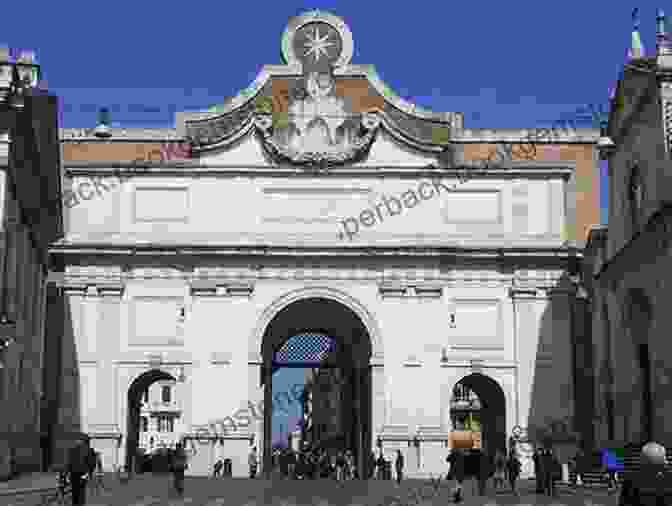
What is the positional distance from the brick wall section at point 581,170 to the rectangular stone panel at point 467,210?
1.57 metres

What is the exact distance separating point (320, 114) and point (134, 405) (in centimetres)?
1303

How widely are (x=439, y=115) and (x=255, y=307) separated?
10014 mm

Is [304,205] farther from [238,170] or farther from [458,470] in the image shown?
[458,470]

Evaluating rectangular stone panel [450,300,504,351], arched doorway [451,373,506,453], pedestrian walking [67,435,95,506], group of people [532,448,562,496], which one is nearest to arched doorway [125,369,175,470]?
rectangular stone panel [450,300,504,351]

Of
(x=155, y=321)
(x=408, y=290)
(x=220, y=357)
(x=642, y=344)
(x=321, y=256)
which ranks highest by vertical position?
(x=321, y=256)

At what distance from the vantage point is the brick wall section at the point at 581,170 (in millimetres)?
43031

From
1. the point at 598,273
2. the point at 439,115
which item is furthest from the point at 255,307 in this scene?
the point at 598,273

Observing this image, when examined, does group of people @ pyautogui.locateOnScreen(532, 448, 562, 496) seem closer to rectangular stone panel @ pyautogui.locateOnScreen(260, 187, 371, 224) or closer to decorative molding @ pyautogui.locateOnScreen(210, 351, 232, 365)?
decorative molding @ pyautogui.locateOnScreen(210, 351, 232, 365)

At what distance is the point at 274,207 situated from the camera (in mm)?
42594

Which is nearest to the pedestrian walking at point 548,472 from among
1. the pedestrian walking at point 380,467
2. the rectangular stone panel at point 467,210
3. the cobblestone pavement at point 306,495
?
the cobblestone pavement at point 306,495

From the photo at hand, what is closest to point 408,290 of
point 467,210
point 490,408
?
point 467,210

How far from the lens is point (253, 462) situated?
40125mm

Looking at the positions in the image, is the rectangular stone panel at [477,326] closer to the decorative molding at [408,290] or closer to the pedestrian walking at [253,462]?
the decorative molding at [408,290]

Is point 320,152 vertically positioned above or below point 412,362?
above
